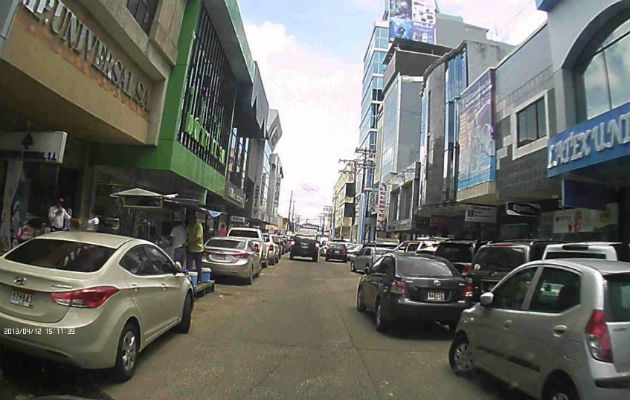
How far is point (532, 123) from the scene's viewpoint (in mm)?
17562

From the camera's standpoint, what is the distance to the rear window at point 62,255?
5.21 m

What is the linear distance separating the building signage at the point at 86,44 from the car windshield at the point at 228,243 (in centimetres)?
489

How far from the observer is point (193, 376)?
5.38 m

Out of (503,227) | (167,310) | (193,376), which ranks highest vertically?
(503,227)

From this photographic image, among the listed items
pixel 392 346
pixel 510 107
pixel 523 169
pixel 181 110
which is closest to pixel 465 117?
pixel 510 107

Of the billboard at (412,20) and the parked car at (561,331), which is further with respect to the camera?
the billboard at (412,20)

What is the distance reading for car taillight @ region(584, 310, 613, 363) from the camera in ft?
12.2

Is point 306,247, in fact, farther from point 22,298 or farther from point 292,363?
point 22,298

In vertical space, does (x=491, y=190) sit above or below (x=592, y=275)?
above

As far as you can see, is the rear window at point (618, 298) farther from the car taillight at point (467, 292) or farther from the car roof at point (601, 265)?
the car taillight at point (467, 292)

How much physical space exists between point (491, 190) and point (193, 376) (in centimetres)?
1732

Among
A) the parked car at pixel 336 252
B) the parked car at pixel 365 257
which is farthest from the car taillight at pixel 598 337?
the parked car at pixel 336 252

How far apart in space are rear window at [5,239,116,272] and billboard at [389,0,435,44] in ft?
220

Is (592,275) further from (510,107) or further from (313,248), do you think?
(313,248)
